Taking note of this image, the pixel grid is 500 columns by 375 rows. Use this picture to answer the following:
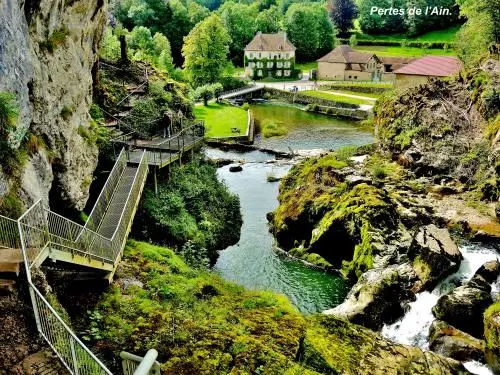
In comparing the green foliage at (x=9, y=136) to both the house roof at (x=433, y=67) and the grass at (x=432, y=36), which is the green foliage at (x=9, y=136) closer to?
the house roof at (x=433, y=67)

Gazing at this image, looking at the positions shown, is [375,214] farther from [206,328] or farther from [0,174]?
[0,174]

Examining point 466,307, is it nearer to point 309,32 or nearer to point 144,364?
point 144,364

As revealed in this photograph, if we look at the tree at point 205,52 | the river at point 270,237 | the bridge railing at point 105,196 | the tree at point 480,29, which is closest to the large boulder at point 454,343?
the river at point 270,237

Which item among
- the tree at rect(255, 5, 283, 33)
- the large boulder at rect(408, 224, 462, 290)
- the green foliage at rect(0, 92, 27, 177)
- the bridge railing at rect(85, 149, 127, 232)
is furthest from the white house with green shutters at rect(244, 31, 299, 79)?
the green foliage at rect(0, 92, 27, 177)

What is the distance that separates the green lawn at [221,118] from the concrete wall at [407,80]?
21.4m

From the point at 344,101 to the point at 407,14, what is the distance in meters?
57.1

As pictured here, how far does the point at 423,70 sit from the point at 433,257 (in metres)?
49.6

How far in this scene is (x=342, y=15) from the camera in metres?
124

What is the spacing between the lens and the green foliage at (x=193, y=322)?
1262cm

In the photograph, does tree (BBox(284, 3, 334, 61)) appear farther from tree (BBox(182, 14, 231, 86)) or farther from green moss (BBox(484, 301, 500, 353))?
green moss (BBox(484, 301, 500, 353))

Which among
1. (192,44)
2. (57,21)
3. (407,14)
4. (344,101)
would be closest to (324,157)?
(57,21)

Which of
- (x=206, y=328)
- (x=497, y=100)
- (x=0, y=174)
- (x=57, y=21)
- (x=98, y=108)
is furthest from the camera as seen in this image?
(x=497, y=100)

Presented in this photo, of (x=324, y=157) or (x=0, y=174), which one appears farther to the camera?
(x=324, y=157)

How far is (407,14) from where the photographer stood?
4606 inches
